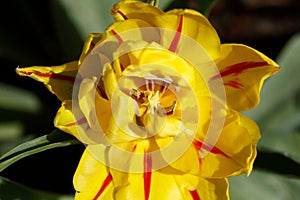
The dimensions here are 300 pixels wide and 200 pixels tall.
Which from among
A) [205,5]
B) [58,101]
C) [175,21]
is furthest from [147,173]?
[58,101]

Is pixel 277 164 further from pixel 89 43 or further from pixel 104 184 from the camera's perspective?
pixel 89 43

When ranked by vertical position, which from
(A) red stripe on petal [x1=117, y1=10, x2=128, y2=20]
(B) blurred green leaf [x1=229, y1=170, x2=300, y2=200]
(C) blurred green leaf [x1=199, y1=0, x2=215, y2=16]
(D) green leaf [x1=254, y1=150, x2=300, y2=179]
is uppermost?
(A) red stripe on petal [x1=117, y1=10, x2=128, y2=20]

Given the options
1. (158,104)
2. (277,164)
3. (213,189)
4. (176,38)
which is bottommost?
(277,164)

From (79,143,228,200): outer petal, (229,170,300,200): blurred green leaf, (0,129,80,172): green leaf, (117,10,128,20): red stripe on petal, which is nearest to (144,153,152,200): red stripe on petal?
(79,143,228,200): outer petal

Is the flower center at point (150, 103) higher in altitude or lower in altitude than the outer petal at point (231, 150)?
higher

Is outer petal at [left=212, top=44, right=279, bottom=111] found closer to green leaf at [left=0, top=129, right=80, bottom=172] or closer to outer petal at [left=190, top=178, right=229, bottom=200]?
outer petal at [left=190, top=178, right=229, bottom=200]

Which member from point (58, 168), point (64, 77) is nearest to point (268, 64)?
point (64, 77)

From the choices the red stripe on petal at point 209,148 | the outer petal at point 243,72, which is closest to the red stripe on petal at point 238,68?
the outer petal at point 243,72

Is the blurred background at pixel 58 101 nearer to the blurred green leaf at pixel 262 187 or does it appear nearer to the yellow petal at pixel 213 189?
the blurred green leaf at pixel 262 187
